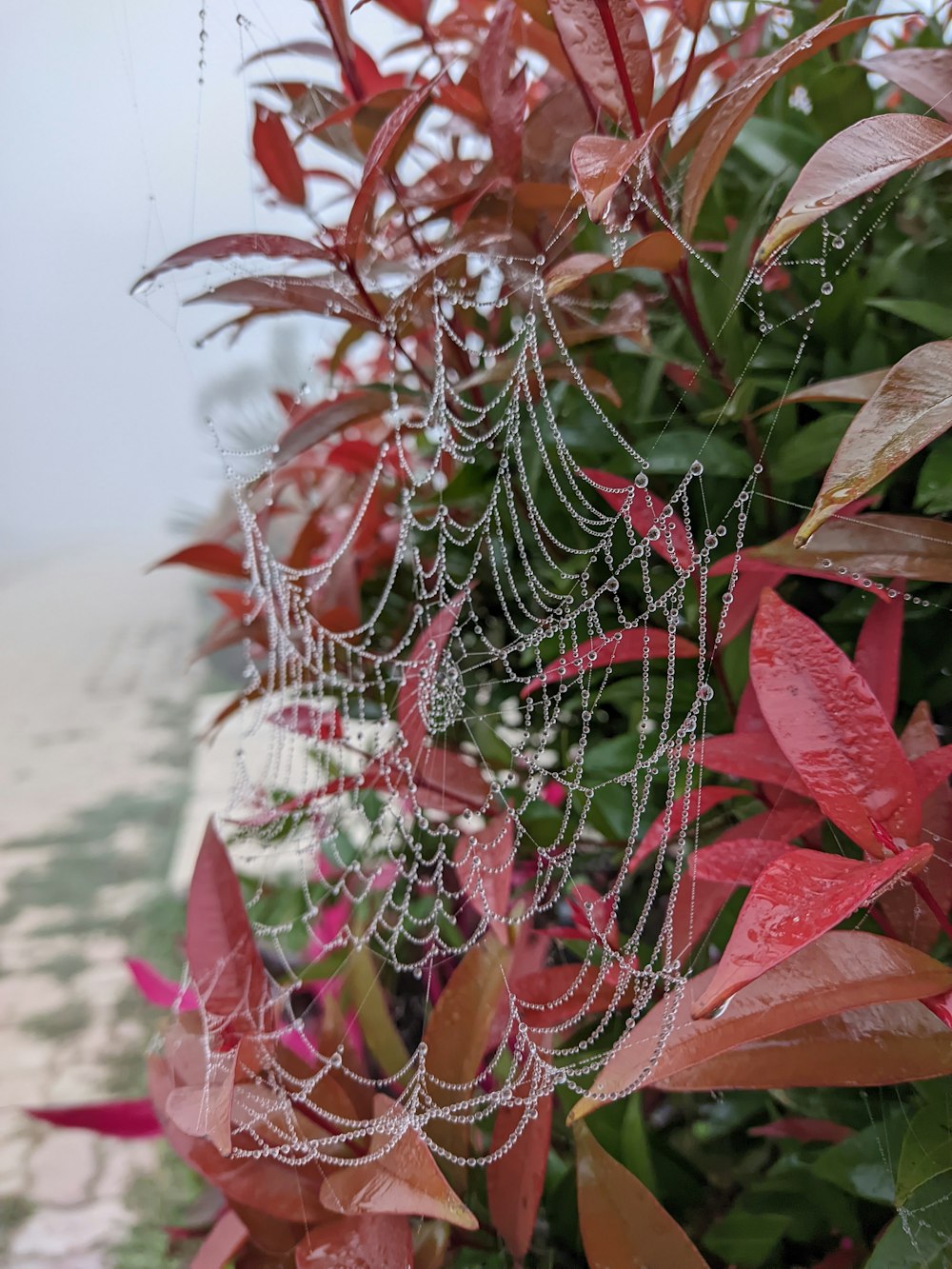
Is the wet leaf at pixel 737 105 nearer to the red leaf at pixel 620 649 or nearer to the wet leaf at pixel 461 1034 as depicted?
the red leaf at pixel 620 649

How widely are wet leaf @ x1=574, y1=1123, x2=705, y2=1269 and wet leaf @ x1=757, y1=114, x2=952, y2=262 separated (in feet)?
0.89

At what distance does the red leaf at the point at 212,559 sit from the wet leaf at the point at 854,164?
14.5 inches

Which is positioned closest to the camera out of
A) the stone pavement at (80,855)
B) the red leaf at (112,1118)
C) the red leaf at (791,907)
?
the red leaf at (791,907)

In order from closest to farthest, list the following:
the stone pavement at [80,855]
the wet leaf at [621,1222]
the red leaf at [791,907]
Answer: the red leaf at [791,907]
the wet leaf at [621,1222]
the stone pavement at [80,855]

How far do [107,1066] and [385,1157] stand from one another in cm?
49

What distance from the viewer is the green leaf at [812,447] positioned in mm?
287

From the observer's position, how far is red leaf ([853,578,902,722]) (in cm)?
27

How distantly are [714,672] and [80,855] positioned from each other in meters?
0.99

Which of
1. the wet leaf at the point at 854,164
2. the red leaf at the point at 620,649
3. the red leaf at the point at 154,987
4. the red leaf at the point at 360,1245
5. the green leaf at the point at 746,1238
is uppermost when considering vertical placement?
the wet leaf at the point at 854,164

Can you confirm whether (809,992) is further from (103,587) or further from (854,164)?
(103,587)

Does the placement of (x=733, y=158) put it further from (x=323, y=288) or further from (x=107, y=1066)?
(x=107, y=1066)

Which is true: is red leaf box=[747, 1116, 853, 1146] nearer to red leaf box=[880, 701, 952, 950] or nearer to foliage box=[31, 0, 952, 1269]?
foliage box=[31, 0, 952, 1269]

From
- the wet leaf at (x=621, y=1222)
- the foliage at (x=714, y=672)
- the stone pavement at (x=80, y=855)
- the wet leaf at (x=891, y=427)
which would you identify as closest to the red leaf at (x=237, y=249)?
the foliage at (x=714, y=672)

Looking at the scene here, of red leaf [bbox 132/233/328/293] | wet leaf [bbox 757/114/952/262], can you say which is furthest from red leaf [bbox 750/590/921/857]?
red leaf [bbox 132/233/328/293]
